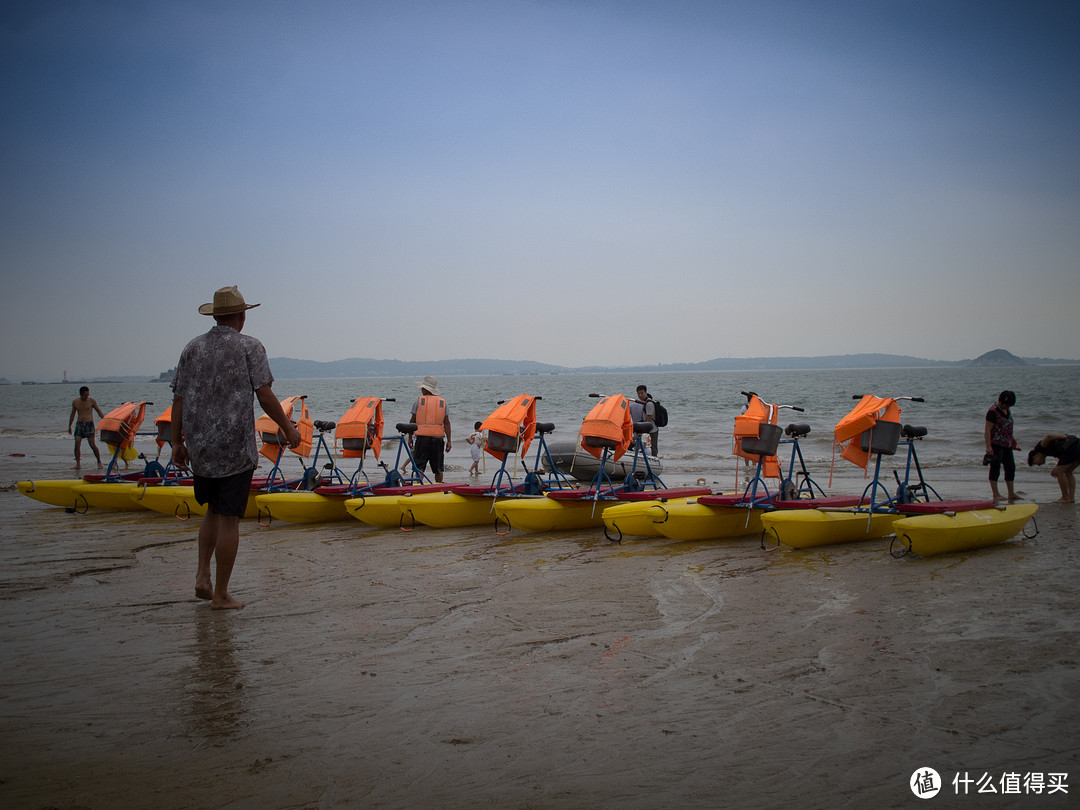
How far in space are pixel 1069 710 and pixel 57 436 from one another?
122 feet

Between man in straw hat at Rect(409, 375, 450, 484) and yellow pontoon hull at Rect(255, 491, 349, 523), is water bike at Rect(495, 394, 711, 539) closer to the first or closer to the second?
yellow pontoon hull at Rect(255, 491, 349, 523)

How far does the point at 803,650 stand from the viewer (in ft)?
14.6

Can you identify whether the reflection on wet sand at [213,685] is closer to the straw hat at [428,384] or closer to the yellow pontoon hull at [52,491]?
the straw hat at [428,384]

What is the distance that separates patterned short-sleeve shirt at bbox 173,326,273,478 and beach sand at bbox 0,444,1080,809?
1.06 metres

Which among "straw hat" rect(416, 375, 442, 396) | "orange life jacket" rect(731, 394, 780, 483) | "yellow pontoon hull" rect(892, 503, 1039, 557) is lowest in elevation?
"yellow pontoon hull" rect(892, 503, 1039, 557)

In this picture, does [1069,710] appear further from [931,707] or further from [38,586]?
→ [38,586]

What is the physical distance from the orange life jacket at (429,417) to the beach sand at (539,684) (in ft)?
15.8

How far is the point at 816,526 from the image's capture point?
7508 mm

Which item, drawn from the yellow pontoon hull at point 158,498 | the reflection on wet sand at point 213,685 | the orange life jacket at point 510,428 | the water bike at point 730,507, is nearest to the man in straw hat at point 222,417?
the reflection on wet sand at point 213,685

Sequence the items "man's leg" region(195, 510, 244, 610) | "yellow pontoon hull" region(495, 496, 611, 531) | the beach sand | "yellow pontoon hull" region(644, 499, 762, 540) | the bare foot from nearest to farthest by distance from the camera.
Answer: the beach sand → "man's leg" region(195, 510, 244, 610) → the bare foot → "yellow pontoon hull" region(644, 499, 762, 540) → "yellow pontoon hull" region(495, 496, 611, 531)

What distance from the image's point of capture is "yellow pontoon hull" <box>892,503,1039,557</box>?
6898 mm

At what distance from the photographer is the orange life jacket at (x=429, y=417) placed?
38.0ft

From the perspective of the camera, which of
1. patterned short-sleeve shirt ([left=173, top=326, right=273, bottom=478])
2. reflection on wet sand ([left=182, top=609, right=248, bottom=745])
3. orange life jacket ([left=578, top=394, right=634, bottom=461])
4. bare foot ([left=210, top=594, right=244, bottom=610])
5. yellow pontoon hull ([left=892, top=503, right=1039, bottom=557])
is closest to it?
reflection on wet sand ([left=182, top=609, right=248, bottom=745])

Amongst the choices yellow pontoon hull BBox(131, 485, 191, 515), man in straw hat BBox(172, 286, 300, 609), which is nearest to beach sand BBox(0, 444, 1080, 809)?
man in straw hat BBox(172, 286, 300, 609)
